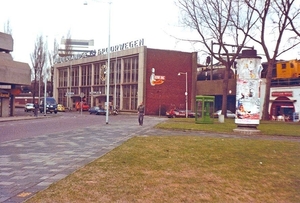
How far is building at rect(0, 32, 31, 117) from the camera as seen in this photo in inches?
1520

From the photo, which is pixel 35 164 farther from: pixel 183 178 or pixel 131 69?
pixel 131 69

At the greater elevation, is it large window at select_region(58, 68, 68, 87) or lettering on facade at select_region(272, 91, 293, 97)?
large window at select_region(58, 68, 68, 87)

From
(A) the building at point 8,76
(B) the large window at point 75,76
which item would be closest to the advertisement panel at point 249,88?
(A) the building at point 8,76

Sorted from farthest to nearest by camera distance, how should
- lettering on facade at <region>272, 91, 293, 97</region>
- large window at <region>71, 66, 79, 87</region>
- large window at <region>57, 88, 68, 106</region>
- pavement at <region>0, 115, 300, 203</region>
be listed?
large window at <region>57, 88, 68, 106</region> → large window at <region>71, 66, 79, 87</region> → lettering on facade at <region>272, 91, 293, 97</region> → pavement at <region>0, 115, 300, 203</region>

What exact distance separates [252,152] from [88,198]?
22.4 ft

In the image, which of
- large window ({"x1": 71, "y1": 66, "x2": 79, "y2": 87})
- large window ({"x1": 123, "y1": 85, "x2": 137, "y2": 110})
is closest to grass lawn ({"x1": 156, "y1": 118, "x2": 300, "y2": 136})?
large window ({"x1": 123, "y1": 85, "x2": 137, "y2": 110})

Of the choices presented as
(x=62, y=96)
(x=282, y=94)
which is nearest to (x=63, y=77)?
(x=62, y=96)

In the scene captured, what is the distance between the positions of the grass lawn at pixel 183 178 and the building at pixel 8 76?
31053 mm

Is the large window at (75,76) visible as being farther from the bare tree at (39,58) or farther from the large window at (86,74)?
the bare tree at (39,58)

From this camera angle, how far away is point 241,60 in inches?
824

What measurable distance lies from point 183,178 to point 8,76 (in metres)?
35.2

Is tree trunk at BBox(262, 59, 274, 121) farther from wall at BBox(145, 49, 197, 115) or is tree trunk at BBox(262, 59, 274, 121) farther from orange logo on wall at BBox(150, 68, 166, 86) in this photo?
orange logo on wall at BBox(150, 68, 166, 86)

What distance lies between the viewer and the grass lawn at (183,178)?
254 inches

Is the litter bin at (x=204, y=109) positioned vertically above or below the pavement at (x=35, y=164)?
above
